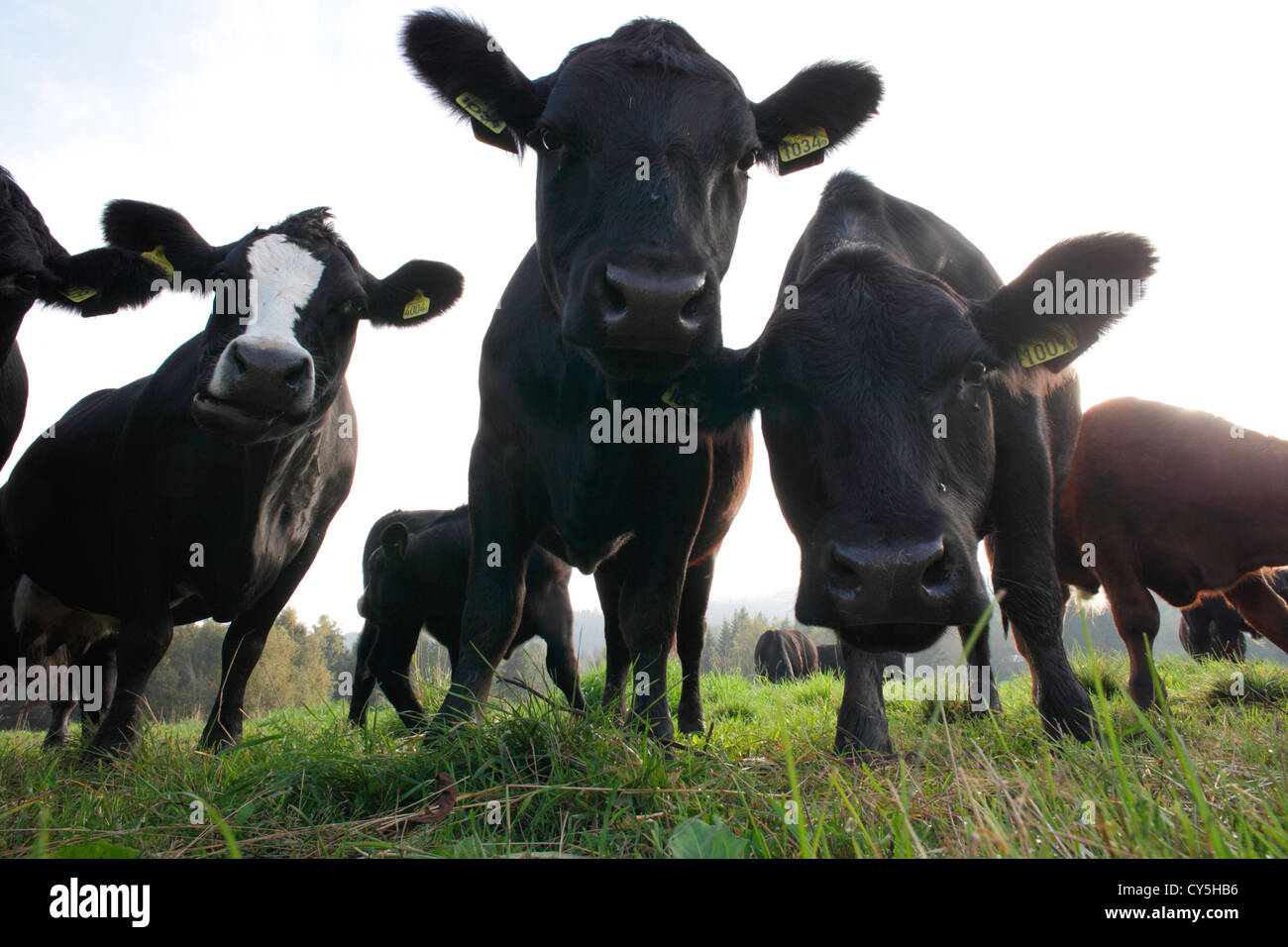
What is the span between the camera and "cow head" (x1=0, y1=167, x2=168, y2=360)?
180 inches

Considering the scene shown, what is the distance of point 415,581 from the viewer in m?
7.76

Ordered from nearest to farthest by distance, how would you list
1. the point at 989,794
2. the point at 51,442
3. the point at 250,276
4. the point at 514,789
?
the point at 989,794 → the point at 514,789 → the point at 250,276 → the point at 51,442

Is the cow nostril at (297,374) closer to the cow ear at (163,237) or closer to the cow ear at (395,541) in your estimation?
the cow ear at (163,237)

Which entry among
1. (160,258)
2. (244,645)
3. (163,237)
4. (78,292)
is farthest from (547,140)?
(244,645)

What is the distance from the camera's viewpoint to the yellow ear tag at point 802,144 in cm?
404

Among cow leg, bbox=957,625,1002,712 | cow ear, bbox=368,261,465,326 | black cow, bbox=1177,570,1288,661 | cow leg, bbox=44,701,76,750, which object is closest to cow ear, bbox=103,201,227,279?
cow ear, bbox=368,261,465,326

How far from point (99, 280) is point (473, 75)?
2736mm

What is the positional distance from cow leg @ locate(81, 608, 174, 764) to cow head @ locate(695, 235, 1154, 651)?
3356 millimetres

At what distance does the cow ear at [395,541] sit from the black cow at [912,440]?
4.77 metres

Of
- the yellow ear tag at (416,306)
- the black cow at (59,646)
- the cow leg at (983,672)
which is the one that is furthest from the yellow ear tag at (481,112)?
the black cow at (59,646)

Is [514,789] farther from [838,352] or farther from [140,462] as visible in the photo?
[140,462]
